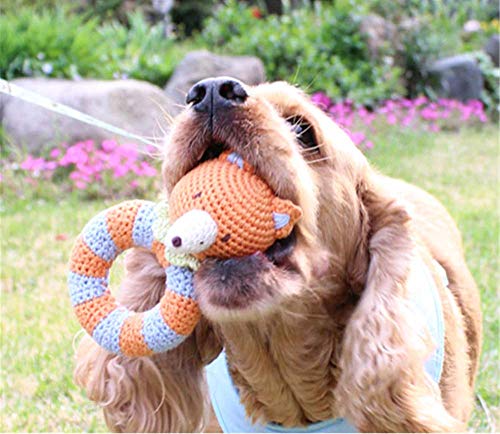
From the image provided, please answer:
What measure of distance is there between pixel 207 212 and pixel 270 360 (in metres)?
0.68

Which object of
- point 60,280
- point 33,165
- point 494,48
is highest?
point 60,280

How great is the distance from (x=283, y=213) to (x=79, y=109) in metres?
5.79

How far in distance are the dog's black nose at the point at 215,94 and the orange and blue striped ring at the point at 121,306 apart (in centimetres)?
35

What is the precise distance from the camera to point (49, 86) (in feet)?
25.5

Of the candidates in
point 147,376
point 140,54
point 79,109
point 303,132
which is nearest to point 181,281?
point 147,376

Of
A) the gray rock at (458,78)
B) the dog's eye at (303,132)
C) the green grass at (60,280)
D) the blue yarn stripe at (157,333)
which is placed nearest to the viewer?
the blue yarn stripe at (157,333)

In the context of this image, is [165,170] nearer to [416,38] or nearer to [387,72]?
[387,72]

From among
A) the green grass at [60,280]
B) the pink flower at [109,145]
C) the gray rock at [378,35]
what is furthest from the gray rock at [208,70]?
the pink flower at [109,145]

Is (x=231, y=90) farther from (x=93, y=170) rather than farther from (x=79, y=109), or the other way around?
(x=79, y=109)

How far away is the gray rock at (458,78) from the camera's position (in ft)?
36.3

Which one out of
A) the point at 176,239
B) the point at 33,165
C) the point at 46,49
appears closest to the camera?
the point at 176,239

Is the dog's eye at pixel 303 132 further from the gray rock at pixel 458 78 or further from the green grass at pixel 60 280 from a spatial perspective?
the gray rock at pixel 458 78

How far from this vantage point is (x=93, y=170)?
6543 millimetres

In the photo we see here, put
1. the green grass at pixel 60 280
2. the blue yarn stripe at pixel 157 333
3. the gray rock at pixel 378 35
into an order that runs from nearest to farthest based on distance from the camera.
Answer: the blue yarn stripe at pixel 157 333, the green grass at pixel 60 280, the gray rock at pixel 378 35
